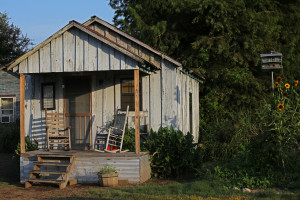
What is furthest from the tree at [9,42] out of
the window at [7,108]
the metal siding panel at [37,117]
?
the metal siding panel at [37,117]

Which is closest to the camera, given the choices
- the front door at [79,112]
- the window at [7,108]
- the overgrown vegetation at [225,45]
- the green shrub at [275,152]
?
the green shrub at [275,152]

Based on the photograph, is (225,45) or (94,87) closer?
(94,87)

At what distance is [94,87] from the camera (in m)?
11.1

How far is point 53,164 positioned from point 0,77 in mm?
11747

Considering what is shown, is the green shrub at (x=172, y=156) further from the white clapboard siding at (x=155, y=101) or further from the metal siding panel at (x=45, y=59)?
the metal siding panel at (x=45, y=59)

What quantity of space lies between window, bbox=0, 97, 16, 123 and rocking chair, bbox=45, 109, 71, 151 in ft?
29.5

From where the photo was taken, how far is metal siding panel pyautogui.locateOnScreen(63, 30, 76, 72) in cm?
946

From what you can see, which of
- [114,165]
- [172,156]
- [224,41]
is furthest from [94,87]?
[224,41]

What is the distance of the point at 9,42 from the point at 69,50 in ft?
68.5

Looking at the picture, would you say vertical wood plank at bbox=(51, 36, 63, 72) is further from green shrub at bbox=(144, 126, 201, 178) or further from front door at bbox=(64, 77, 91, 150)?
green shrub at bbox=(144, 126, 201, 178)

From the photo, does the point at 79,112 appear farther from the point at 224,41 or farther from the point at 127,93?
the point at 224,41

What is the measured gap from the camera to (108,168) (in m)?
9.04

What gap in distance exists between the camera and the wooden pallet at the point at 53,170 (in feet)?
29.3

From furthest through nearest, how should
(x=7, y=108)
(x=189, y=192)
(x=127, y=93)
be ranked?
(x=7, y=108) < (x=127, y=93) < (x=189, y=192)
